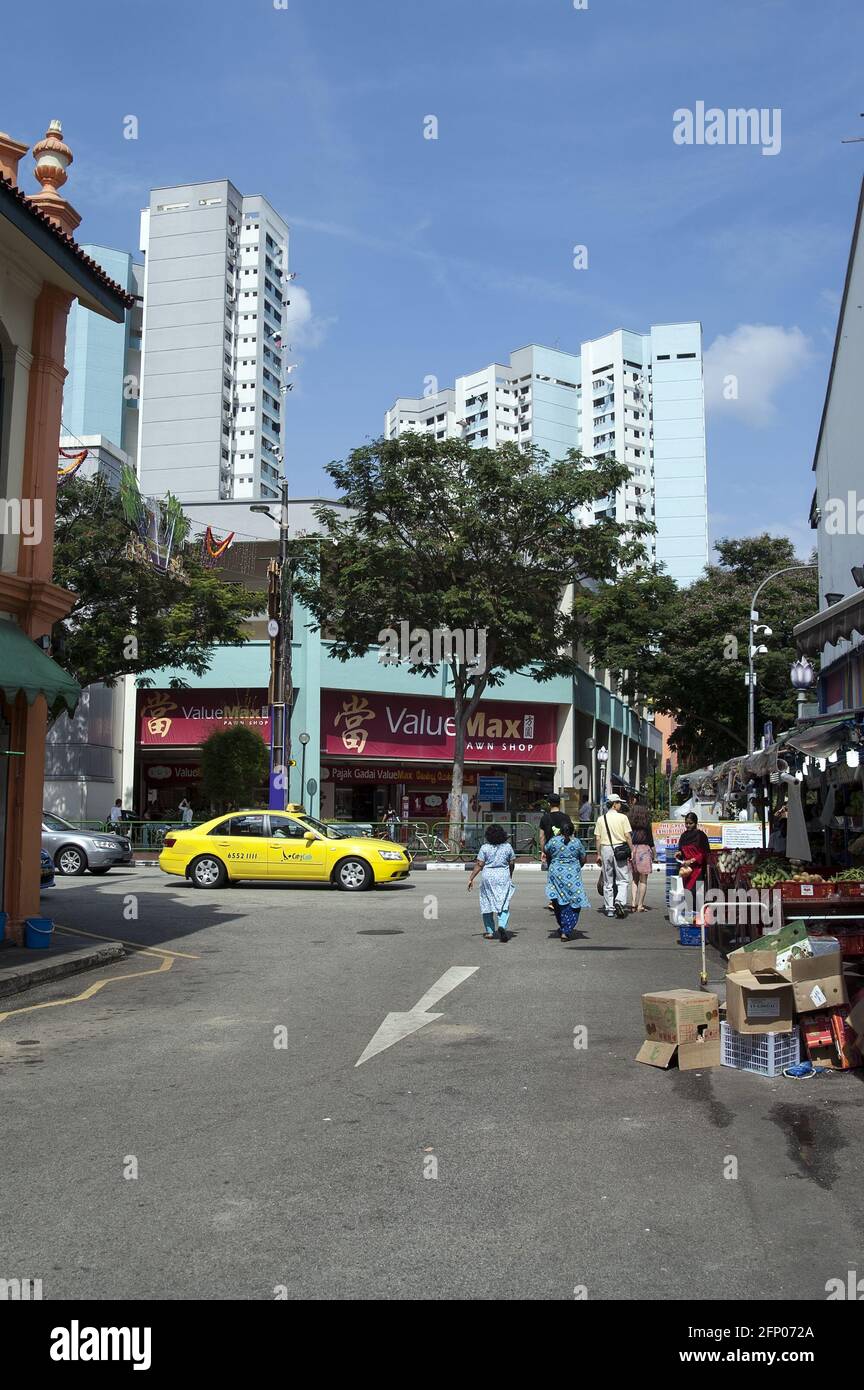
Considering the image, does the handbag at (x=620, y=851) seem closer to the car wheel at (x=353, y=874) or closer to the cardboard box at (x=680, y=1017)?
the car wheel at (x=353, y=874)

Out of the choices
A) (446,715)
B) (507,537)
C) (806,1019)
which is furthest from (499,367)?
(806,1019)

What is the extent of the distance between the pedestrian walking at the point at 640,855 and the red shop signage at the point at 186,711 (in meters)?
23.2

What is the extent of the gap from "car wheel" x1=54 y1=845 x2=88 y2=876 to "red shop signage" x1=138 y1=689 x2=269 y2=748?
14382 millimetres

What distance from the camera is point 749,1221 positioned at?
4918 mm

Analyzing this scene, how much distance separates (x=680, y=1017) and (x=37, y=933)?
8.19m

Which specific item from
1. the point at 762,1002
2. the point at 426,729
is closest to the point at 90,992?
the point at 762,1002

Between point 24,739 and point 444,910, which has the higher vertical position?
point 24,739

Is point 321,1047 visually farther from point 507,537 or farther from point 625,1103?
point 507,537

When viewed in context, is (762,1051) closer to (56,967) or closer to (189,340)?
(56,967)

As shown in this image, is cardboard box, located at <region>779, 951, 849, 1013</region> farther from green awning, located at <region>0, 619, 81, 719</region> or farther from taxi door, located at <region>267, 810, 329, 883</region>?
taxi door, located at <region>267, 810, 329, 883</region>

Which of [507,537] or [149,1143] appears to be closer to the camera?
[149,1143]

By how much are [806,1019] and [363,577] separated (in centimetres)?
2524

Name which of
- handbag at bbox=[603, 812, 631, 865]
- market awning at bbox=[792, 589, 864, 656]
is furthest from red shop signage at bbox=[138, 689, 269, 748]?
market awning at bbox=[792, 589, 864, 656]
